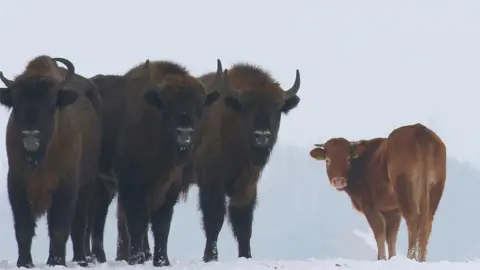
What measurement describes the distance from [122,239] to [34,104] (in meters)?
4.43

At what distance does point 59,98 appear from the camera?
12.6 meters

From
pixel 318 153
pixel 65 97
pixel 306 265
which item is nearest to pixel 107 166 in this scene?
pixel 65 97

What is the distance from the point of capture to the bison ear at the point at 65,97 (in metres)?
12.6

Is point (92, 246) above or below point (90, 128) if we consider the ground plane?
below

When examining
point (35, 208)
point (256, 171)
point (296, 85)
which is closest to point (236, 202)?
point (256, 171)

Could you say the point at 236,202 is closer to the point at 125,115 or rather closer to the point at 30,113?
the point at 125,115

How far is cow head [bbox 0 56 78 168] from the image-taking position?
12016 mm

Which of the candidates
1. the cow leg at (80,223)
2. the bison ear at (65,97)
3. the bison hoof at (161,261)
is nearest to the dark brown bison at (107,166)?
the cow leg at (80,223)

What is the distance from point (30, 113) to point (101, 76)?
14.6 ft

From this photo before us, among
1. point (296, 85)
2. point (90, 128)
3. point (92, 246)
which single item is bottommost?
point (92, 246)

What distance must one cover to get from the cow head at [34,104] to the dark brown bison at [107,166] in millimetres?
1998

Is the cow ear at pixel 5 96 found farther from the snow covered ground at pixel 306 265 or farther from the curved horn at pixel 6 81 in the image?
the snow covered ground at pixel 306 265

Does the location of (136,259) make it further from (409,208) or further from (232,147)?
(409,208)

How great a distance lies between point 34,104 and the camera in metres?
12.2
